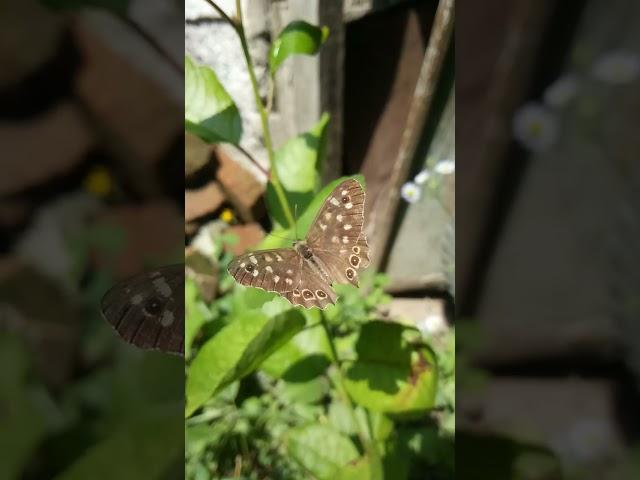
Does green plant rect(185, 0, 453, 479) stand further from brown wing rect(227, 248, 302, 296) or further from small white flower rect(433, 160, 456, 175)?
small white flower rect(433, 160, 456, 175)

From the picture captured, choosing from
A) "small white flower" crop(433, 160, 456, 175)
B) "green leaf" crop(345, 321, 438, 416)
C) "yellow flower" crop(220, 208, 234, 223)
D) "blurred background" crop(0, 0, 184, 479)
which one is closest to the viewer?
"blurred background" crop(0, 0, 184, 479)

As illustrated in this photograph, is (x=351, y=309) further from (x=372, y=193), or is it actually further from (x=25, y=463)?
(x=25, y=463)

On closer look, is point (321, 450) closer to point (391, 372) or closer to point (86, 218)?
point (391, 372)

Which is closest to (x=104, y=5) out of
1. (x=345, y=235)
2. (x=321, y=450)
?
(x=345, y=235)

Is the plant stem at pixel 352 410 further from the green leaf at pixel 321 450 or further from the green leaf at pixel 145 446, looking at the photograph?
the green leaf at pixel 145 446

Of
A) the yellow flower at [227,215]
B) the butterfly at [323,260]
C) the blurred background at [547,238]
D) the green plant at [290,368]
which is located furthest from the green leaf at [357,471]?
the yellow flower at [227,215]

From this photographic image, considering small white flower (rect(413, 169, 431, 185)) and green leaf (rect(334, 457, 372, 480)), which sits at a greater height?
small white flower (rect(413, 169, 431, 185))

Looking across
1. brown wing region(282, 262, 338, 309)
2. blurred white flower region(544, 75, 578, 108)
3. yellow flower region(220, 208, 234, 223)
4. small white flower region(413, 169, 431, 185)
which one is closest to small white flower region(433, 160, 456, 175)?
small white flower region(413, 169, 431, 185)
